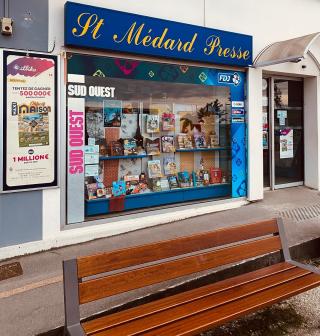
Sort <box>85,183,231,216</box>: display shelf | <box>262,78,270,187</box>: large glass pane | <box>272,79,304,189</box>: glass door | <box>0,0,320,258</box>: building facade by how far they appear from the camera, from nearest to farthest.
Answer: <box>0,0,320,258</box>: building facade
<box>85,183,231,216</box>: display shelf
<box>262,78,270,187</box>: large glass pane
<box>272,79,304,189</box>: glass door

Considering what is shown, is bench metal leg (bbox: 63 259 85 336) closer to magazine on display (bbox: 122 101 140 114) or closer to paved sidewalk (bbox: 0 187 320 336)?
paved sidewalk (bbox: 0 187 320 336)

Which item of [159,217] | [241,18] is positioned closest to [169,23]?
[241,18]

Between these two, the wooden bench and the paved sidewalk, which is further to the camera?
the paved sidewalk

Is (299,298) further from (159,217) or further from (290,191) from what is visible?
(290,191)

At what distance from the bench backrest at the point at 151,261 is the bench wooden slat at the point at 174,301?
0.13m

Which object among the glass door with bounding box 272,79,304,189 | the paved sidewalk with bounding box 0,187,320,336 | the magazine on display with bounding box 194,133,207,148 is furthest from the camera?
the glass door with bounding box 272,79,304,189

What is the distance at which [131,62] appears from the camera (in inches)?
195

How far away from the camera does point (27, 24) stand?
4055 mm

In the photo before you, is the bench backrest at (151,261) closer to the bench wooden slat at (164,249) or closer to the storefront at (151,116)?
the bench wooden slat at (164,249)

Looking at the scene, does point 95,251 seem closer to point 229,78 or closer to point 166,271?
point 166,271

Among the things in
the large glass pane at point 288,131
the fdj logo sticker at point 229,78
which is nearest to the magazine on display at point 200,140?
Result: the fdj logo sticker at point 229,78

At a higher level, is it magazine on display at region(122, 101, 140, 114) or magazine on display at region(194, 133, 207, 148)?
magazine on display at region(122, 101, 140, 114)

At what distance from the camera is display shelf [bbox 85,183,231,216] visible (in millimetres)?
4941

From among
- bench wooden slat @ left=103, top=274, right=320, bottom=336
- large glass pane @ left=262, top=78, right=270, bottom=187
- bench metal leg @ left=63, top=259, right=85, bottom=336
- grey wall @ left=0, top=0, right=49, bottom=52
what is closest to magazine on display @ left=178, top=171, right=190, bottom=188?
large glass pane @ left=262, top=78, right=270, bottom=187
